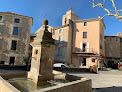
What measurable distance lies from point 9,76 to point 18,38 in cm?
1566

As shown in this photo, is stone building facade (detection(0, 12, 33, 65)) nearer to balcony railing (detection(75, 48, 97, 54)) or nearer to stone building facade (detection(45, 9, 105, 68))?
stone building facade (detection(45, 9, 105, 68))

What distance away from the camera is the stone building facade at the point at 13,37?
18000 millimetres

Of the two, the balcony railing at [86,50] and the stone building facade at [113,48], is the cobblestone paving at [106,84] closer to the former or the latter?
the balcony railing at [86,50]

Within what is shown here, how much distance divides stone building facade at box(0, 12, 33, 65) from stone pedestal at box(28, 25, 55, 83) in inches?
605

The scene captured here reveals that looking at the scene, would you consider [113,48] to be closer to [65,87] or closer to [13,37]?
[13,37]

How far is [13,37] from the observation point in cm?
1883

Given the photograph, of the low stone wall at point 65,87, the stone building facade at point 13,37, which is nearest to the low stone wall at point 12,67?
the stone building facade at point 13,37

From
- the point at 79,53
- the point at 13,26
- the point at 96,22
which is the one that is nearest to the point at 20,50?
the point at 13,26

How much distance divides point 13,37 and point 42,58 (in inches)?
668

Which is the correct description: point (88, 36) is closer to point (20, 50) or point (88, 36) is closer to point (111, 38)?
point (111, 38)

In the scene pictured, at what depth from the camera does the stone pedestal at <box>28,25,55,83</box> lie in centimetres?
431

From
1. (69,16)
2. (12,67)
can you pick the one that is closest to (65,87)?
(12,67)

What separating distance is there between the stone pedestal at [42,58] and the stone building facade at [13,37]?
1537cm

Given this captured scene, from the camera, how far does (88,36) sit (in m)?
21.3
